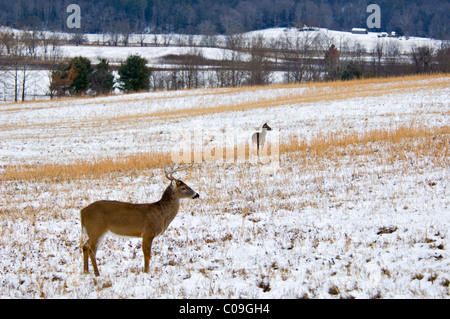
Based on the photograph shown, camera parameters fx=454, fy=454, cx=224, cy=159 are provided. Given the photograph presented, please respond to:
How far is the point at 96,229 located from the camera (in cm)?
698

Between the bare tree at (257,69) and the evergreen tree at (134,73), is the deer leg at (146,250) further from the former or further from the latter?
the bare tree at (257,69)

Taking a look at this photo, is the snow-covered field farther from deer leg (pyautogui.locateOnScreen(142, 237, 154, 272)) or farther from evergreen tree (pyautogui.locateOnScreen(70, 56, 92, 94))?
evergreen tree (pyautogui.locateOnScreen(70, 56, 92, 94))

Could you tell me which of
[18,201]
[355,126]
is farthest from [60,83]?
[18,201]

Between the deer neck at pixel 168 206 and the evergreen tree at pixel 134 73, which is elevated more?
the evergreen tree at pixel 134 73

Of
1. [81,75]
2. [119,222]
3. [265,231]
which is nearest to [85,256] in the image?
[119,222]

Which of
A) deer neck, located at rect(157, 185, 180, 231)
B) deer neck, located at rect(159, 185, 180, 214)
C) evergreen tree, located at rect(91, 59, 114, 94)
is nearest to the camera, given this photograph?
deer neck, located at rect(157, 185, 180, 231)

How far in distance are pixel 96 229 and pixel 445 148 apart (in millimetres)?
12238

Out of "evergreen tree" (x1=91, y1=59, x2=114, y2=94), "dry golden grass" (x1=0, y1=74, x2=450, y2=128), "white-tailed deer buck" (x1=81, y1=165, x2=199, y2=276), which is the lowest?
"white-tailed deer buck" (x1=81, y1=165, x2=199, y2=276)

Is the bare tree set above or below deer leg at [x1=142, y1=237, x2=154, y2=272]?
above

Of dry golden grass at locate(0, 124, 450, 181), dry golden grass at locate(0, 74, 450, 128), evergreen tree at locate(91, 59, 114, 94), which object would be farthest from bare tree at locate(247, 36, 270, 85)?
dry golden grass at locate(0, 124, 450, 181)

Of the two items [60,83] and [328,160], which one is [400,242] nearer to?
[328,160]

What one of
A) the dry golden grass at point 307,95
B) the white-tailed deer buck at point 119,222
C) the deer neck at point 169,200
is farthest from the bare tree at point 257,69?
the white-tailed deer buck at point 119,222

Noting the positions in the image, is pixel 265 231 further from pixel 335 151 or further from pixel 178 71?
pixel 178 71

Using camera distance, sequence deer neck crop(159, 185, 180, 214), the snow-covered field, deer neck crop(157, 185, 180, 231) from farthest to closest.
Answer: deer neck crop(159, 185, 180, 214), deer neck crop(157, 185, 180, 231), the snow-covered field
